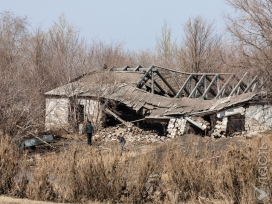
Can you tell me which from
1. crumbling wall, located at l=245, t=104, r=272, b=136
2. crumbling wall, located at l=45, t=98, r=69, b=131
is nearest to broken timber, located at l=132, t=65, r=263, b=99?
crumbling wall, located at l=245, t=104, r=272, b=136

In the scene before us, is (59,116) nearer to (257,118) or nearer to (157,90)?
(157,90)

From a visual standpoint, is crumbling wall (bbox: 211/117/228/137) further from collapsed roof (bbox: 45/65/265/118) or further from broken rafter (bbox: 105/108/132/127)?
broken rafter (bbox: 105/108/132/127)

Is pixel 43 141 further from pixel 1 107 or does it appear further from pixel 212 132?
pixel 212 132

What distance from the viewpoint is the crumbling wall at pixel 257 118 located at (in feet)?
69.0

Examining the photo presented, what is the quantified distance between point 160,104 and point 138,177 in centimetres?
1411

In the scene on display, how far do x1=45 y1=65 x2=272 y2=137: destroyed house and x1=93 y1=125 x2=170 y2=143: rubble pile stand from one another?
22.2 inches

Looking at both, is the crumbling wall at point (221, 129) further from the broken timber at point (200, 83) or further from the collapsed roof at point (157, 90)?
the broken timber at point (200, 83)

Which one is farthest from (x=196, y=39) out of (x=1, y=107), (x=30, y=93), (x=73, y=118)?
(x=1, y=107)

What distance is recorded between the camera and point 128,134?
23719mm

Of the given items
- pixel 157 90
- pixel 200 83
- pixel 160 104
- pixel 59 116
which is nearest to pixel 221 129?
pixel 160 104

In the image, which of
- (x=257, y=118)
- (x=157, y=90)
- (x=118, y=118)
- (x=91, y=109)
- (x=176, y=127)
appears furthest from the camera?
(x=157, y=90)

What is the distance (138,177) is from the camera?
9.35 meters

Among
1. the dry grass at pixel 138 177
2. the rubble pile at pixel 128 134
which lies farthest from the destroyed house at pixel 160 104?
the dry grass at pixel 138 177

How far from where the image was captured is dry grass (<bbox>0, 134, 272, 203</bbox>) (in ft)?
29.2
